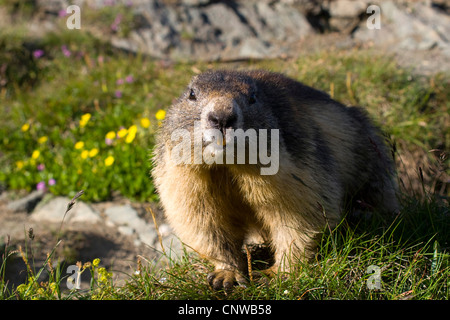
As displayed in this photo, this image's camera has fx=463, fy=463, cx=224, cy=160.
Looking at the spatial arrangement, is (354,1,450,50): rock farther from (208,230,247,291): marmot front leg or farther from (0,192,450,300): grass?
(208,230,247,291): marmot front leg

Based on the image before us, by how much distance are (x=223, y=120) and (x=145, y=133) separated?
4613mm

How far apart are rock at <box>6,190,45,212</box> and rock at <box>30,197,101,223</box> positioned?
0.16m

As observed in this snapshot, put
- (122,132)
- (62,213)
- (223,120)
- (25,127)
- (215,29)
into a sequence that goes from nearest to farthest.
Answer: (223,120)
(62,213)
(122,132)
(25,127)
(215,29)

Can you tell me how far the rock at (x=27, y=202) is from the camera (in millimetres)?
7125

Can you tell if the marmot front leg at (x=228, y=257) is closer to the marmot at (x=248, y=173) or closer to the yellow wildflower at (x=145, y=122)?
the marmot at (x=248, y=173)

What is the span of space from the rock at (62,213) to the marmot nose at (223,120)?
161 inches

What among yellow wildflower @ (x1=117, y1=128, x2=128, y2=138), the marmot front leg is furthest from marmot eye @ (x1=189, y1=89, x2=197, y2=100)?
yellow wildflower @ (x1=117, y1=128, x2=128, y2=138)

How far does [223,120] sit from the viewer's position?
323cm

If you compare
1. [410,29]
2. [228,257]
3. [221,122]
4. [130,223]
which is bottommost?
[130,223]

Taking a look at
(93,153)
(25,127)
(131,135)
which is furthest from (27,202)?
(131,135)

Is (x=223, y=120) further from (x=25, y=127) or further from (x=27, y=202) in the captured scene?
(x=25, y=127)

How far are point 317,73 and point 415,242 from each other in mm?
4705

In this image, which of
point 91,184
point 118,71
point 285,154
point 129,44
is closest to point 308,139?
point 285,154

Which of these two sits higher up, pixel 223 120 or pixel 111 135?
pixel 223 120
